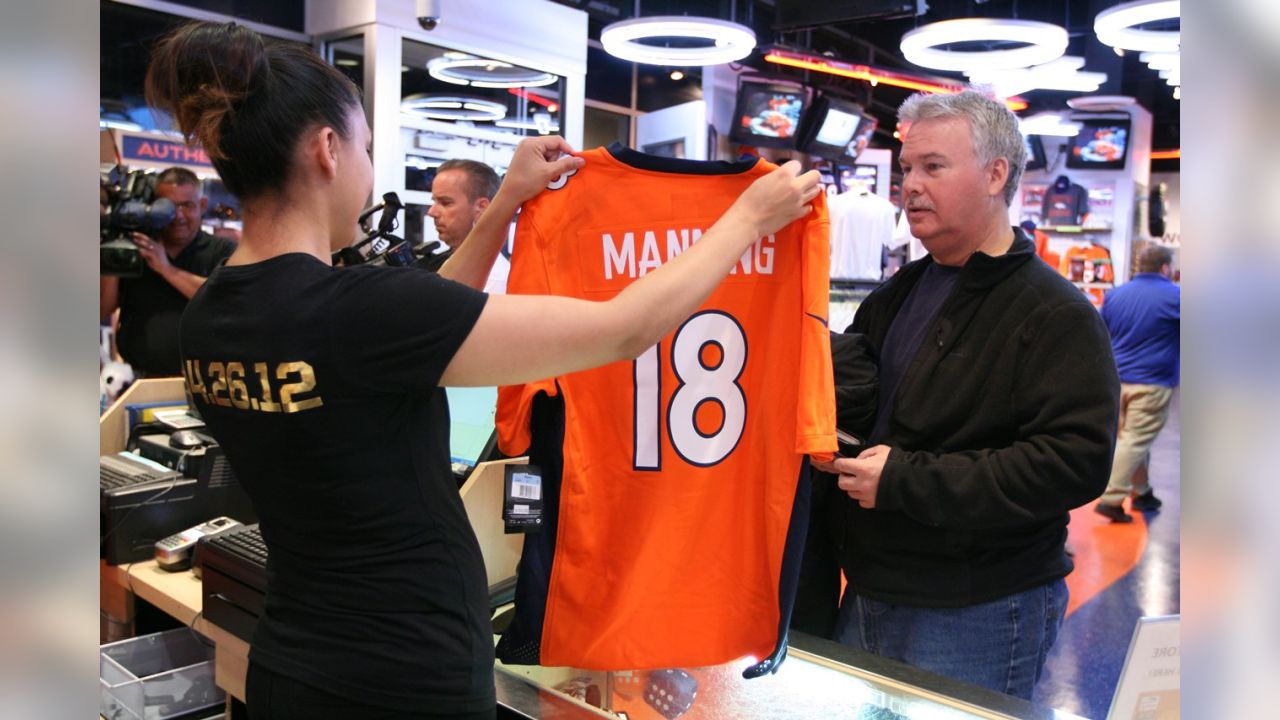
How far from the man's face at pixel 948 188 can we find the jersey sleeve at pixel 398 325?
1.07 m

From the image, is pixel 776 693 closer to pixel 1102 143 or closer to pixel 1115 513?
pixel 1115 513

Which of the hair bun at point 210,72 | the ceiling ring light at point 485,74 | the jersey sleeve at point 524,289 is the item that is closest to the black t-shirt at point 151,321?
the ceiling ring light at point 485,74

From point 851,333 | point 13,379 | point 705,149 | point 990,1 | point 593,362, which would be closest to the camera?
point 13,379

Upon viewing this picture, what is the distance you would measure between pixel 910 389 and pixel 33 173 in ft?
5.64

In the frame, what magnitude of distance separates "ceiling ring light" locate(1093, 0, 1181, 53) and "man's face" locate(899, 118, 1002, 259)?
5652mm

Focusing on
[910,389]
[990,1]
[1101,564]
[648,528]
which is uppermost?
[990,1]

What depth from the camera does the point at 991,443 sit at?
182 cm

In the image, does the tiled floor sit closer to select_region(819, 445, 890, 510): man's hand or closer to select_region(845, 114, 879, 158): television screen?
select_region(819, 445, 890, 510): man's hand

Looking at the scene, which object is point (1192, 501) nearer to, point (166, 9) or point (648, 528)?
point (648, 528)

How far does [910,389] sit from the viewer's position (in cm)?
187

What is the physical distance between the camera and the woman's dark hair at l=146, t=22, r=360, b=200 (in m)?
1.23

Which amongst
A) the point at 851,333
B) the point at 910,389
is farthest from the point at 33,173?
the point at 851,333

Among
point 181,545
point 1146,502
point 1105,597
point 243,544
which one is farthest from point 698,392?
point 1146,502

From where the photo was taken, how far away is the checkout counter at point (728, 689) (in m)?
1.71
